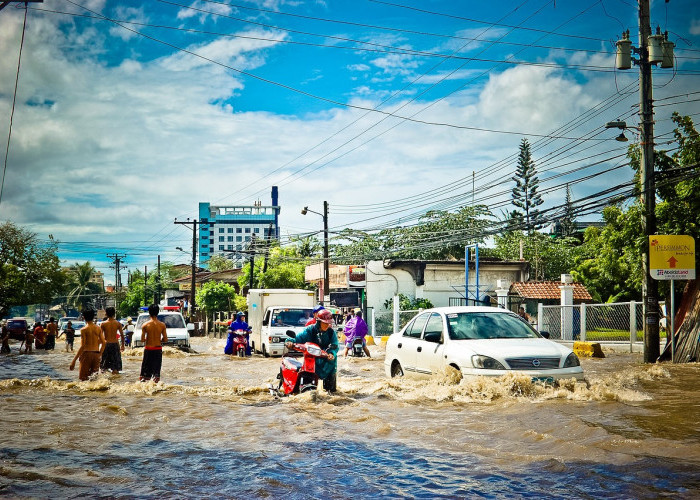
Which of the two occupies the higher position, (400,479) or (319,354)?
(319,354)

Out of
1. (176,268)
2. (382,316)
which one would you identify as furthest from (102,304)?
(382,316)

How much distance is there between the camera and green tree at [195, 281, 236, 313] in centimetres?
6206

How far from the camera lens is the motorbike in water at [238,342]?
997 inches

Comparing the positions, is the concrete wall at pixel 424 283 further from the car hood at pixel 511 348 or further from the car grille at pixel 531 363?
the car grille at pixel 531 363

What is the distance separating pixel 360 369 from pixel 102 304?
396 ft

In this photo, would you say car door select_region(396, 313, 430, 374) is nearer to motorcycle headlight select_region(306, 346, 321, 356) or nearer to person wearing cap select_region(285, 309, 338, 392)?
person wearing cap select_region(285, 309, 338, 392)

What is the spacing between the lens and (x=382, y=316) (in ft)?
122

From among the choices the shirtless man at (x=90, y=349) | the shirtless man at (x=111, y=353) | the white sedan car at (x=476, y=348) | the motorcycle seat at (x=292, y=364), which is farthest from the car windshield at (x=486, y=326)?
the shirtless man at (x=111, y=353)

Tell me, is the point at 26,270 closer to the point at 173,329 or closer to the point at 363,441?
the point at 173,329

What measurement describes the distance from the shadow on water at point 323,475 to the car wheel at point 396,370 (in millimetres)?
5215

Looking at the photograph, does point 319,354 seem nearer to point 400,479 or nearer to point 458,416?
point 458,416

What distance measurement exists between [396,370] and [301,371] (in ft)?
9.13

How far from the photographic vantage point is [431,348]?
37.5 ft

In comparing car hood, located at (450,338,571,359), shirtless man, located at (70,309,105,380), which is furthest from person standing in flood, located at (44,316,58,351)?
car hood, located at (450,338,571,359)
